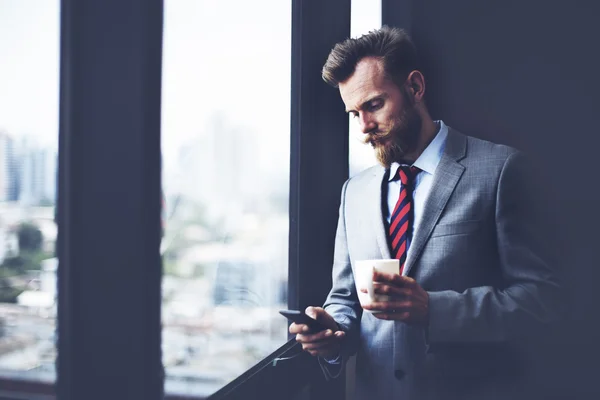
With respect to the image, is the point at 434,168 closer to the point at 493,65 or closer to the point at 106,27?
the point at 106,27

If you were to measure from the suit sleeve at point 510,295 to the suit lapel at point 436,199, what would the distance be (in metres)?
0.12

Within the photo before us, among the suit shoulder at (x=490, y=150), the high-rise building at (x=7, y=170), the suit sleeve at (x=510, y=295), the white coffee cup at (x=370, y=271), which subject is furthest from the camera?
the suit shoulder at (x=490, y=150)

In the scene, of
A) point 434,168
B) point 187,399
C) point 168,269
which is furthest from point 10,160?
point 434,168

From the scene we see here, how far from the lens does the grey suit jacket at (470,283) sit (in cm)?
124

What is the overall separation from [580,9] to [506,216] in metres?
1.52

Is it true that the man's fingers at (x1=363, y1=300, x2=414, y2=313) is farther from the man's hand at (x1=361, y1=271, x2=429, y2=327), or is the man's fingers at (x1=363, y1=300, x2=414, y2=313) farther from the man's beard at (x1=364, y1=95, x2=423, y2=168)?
the man's beard at (x1=364, y1=95, x2=423, y2=168)

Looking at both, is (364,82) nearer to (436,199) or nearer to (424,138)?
(424,138)

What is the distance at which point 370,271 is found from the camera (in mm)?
1053

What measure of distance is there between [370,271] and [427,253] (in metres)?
0.32

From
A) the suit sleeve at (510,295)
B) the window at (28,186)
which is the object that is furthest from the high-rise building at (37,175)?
the suit sleeve at (510,295)

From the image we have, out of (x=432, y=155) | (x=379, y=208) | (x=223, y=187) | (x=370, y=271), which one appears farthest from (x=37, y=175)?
(x=432, y=155)

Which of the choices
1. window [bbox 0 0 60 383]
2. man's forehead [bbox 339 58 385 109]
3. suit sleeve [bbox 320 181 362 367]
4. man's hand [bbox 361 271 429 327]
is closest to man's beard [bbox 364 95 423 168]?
man's forehead [bbox 339 58 385 109]

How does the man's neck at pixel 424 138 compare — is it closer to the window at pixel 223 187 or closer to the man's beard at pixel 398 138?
the man's beard at pixel 398 138

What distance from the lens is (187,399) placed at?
917 millimetres
